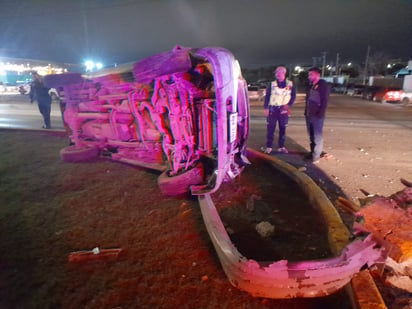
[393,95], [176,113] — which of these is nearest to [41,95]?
[176,113]

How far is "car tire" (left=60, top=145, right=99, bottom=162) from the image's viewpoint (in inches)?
197

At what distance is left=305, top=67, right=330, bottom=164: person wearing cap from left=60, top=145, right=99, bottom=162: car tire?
4045mm

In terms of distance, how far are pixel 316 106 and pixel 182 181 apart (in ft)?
9.53

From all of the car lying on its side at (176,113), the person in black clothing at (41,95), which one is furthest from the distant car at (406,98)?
the person in black clothing at (41,95)

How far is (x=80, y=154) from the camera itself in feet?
16.4

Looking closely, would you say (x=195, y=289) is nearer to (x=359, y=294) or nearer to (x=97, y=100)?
(x=359, y=294)

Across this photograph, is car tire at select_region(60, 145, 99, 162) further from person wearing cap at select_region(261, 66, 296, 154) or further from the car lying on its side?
person wearing cap at select_region(261, 66, 296, 154)

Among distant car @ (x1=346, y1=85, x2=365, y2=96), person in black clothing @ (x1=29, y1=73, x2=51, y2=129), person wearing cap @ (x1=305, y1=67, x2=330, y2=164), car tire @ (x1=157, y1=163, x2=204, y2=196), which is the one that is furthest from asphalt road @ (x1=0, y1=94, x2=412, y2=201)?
distant car @ (x1=346, y1=85, x2=365, y2=96)

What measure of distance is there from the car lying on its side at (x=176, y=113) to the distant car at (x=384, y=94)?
58.0 feet

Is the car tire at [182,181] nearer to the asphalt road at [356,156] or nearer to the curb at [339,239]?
Result: the curb at [339,239]

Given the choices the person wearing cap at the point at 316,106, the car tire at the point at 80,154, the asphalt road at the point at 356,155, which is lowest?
the asphalt road at the point at 356,155

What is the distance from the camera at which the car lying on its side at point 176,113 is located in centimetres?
297

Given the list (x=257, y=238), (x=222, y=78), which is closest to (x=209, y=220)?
(x=257, y=238)

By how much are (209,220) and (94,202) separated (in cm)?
178
